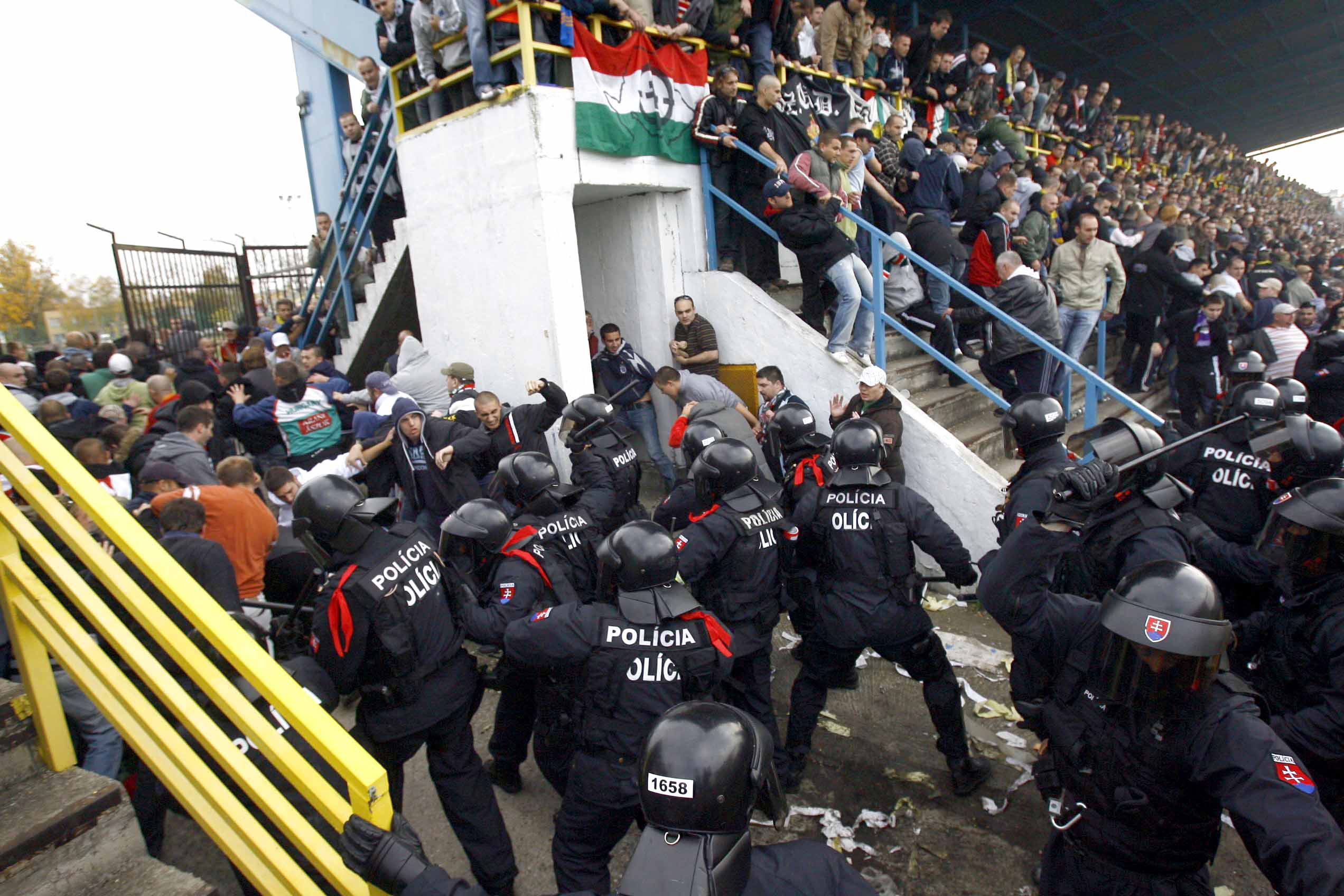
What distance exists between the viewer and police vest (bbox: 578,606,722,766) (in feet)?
9.08

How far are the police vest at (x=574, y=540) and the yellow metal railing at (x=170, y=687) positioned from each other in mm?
1898

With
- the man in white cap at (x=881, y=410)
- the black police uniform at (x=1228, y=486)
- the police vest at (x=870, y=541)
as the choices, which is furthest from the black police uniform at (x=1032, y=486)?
the man in white cap at (x=881, y=410)

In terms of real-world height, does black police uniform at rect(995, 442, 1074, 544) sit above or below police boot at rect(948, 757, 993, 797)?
above

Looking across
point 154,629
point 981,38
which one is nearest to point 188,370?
→ point 154,629

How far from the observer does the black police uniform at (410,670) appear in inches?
114

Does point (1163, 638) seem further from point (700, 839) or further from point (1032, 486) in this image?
point (1032, 486)

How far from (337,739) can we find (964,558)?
2983mm

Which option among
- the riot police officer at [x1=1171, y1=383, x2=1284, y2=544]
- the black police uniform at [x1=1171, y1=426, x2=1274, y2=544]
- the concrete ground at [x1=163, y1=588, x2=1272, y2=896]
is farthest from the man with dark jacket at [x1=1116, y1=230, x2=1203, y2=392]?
the concrete ground at [x1=163, y1=588, x2=1272, y2=896]

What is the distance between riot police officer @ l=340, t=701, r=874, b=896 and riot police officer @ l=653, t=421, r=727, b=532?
8.46 feet

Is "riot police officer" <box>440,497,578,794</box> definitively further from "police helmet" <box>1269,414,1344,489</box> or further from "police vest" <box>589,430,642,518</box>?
"police helmet" <box>1269,414,1344,489</box>

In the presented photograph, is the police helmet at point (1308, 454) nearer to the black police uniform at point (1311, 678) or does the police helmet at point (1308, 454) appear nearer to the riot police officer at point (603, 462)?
the black police uniform at point (1311, 678)

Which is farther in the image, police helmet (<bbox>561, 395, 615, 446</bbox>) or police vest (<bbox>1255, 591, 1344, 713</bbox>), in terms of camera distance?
police helmet (<bbox>561, 395, 615, 446</bbox>)

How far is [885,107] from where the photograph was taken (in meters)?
9.63

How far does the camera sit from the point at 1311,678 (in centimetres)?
257
